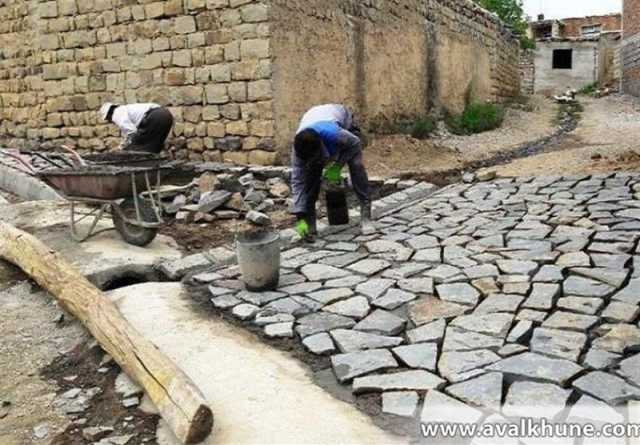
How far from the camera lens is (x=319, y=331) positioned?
3.34 meters

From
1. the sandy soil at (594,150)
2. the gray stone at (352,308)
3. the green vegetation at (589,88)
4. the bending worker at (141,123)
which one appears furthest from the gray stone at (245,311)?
the green vegetation at (589,88)

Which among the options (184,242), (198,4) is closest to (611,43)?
(198,4)

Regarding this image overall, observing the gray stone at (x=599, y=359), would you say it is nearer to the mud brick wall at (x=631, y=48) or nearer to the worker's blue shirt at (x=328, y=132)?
the worker's blue shirt at (x=328, y=132)

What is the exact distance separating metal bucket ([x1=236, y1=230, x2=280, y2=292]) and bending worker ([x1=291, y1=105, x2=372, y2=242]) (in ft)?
3.47

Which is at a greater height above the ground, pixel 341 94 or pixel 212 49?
pixel 212 49

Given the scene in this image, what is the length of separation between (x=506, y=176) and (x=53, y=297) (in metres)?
5.64

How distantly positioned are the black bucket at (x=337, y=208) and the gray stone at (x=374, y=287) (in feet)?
5.36

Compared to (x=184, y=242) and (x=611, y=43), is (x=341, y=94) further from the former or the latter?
(x=611, y=43)

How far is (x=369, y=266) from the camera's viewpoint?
14.5 feet

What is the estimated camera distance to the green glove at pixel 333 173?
530cm

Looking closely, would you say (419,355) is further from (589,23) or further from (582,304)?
(589,23)

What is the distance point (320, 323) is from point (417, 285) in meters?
0.84

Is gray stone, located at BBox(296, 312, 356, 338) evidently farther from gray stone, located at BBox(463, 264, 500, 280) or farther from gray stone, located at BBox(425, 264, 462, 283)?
gray stone, located at BBox(463, 264, 500, 280)

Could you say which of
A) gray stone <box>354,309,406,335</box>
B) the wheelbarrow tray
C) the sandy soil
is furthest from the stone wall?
gray stone <box>354,309,406,335</box>
